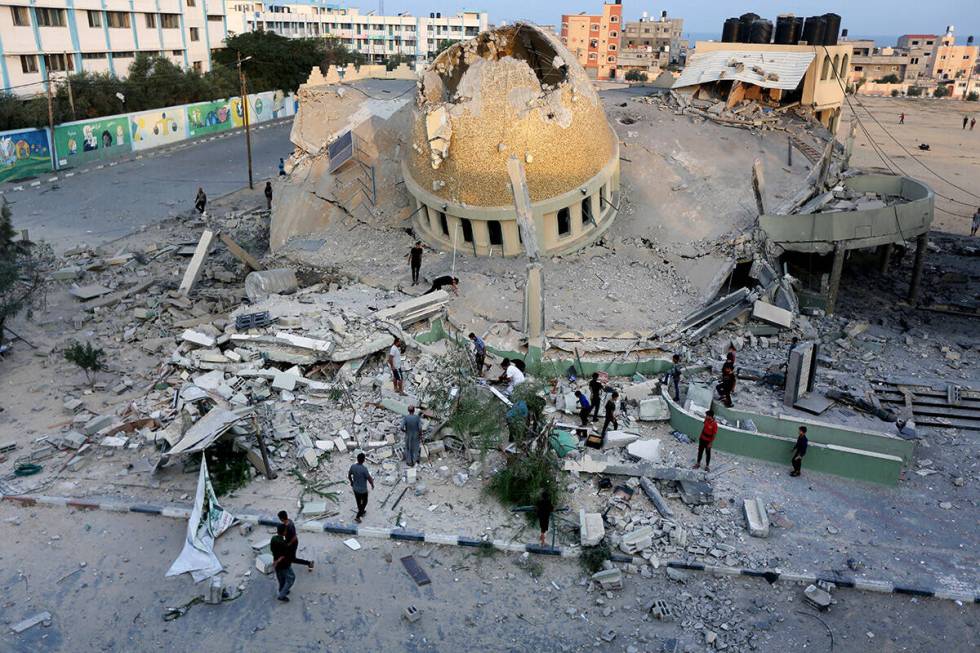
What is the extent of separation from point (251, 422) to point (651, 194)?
13.3 m

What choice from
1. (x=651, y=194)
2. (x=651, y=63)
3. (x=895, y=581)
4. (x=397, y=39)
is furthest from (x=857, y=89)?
(x=895, y=581)

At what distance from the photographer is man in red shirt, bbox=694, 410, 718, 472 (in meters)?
11.6

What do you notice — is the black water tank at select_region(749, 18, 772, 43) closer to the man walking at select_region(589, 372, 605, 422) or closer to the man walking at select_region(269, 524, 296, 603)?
the man walking at select_region(589, 372, 605, 422)

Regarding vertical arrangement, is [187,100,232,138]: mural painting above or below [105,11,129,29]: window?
below

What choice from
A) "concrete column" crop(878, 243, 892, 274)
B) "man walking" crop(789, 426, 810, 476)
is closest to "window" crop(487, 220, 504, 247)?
"man walking" crop(789, 426, 810, 476)

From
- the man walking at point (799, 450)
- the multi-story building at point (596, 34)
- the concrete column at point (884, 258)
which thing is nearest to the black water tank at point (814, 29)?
the concrete column at point (884, 258)

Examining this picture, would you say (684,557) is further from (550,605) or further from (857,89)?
(857,89)

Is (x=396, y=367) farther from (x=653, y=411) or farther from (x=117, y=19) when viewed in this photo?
(x=117, y=19)

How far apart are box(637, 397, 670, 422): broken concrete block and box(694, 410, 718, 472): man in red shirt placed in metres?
1.26

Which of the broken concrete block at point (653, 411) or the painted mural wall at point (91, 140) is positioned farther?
the painted mural wall at point (91, 140)

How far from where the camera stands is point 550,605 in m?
9.42

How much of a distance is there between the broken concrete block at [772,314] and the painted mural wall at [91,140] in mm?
30506

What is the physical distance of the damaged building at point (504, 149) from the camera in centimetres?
1697

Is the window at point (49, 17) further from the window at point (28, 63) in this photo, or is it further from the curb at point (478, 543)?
the curb at point (478, 543)
